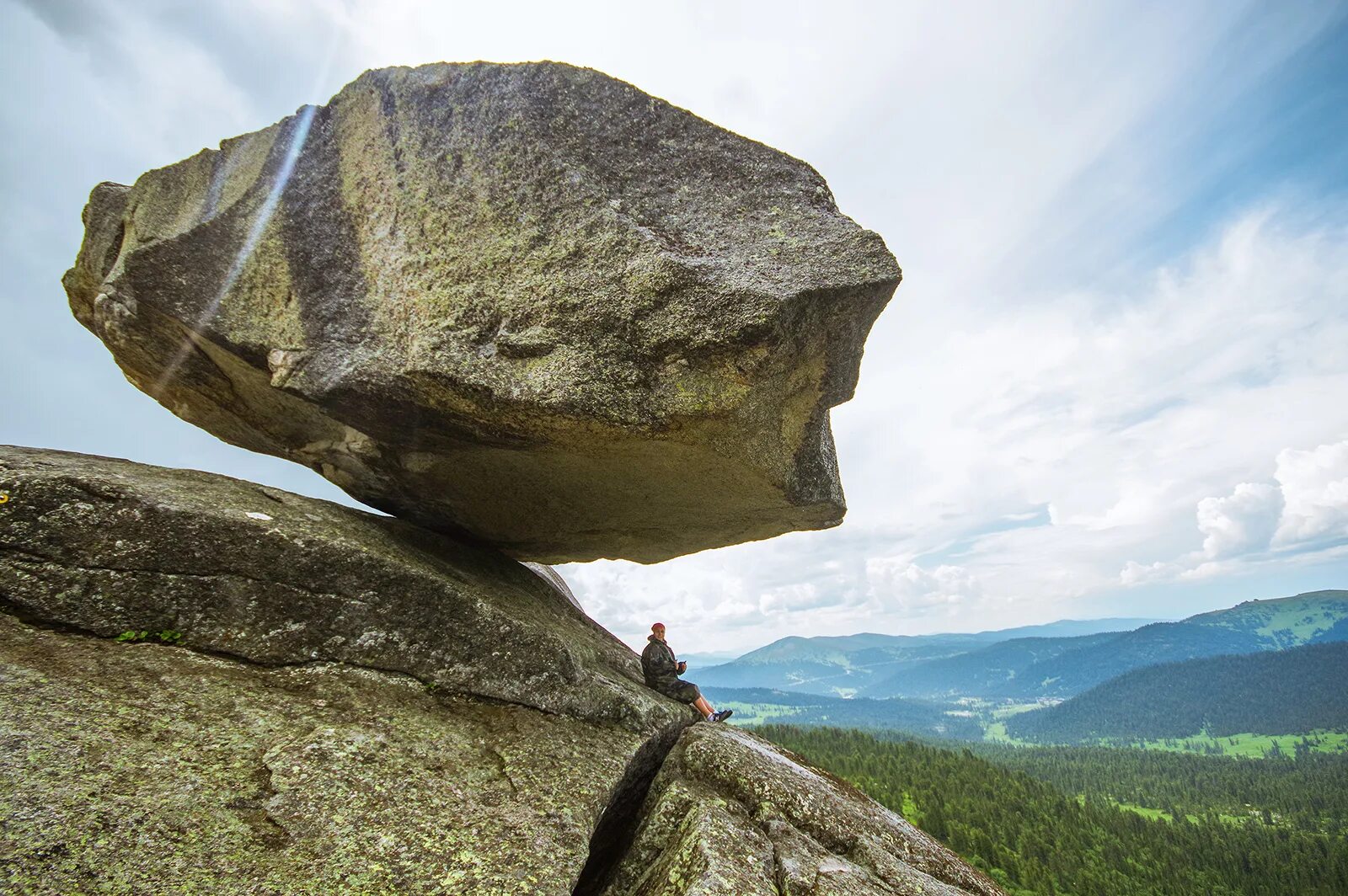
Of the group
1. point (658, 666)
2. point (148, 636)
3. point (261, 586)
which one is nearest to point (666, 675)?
point (658, 666)

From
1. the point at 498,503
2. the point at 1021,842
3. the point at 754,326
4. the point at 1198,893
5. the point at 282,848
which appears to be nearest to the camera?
the point at 282,848

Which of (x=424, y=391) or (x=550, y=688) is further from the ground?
(x=424, y=391)

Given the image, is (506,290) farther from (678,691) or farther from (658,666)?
(678,691)

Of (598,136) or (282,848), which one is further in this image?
(598,136)

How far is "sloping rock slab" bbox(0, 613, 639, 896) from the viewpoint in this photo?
20.9 feet

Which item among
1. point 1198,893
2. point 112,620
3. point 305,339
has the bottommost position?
point 1198,893

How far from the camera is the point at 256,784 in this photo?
7.60 metres

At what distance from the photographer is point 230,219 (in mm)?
13055

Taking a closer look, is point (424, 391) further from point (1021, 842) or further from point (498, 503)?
point (1021, 842)

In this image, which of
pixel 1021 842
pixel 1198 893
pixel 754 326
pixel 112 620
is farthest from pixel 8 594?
pixel 1198 893

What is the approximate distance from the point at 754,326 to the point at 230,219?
1111cm

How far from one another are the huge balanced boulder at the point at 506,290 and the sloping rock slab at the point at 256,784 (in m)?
5.18

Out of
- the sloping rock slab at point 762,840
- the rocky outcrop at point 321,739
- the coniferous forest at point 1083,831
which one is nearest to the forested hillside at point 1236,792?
the coniferous forest at point 1083,831

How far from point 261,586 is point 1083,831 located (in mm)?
131311
